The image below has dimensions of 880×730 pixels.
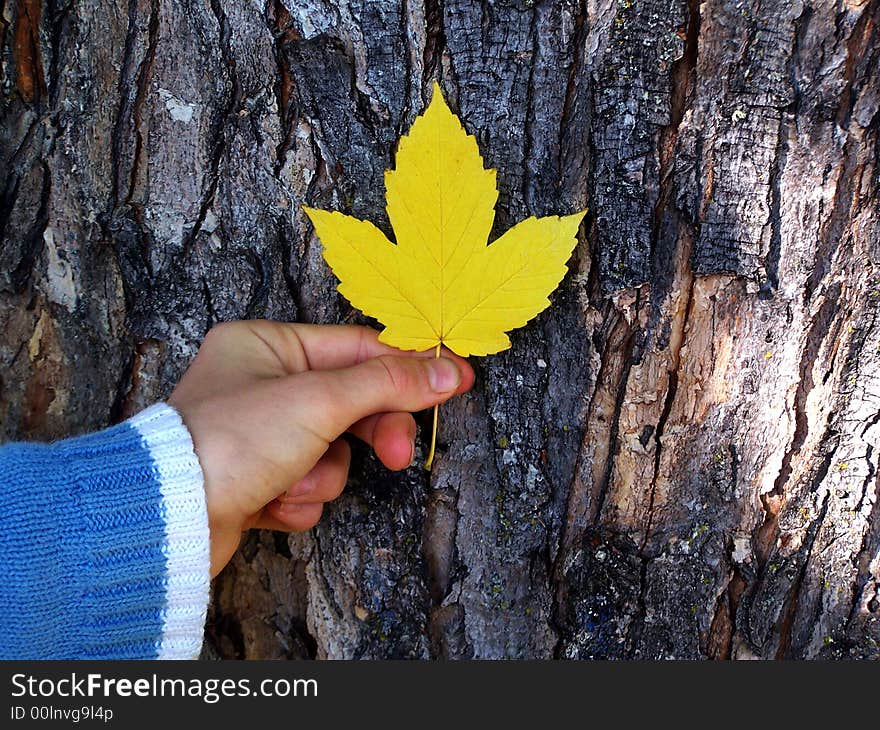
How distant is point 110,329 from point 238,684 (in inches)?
26.9

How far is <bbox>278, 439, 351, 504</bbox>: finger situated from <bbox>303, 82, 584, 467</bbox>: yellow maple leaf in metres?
0.25

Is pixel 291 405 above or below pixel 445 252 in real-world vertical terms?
below

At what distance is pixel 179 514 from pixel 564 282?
2.29ft

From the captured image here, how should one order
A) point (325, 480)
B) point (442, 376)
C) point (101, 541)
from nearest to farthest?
1. point (101, 541)
2. point (442, 376)
3. point (325, 480)

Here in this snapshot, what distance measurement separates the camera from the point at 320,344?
139 centimetres

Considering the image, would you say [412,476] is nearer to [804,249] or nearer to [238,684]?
[238,684]

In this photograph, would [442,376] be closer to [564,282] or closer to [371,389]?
[371,389]

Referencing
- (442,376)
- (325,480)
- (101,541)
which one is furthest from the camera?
(325,480)

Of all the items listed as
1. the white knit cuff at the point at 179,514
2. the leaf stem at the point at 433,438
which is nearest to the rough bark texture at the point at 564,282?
the leaf stem at the point at 433,438

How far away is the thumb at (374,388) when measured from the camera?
126 centimetres

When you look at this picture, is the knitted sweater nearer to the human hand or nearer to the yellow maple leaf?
the human hand

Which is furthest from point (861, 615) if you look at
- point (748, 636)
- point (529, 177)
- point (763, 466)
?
point (529, 177)

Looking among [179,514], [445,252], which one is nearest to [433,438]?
[445,252]

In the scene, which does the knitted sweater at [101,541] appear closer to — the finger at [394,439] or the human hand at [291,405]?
the human hand at [291,405]
